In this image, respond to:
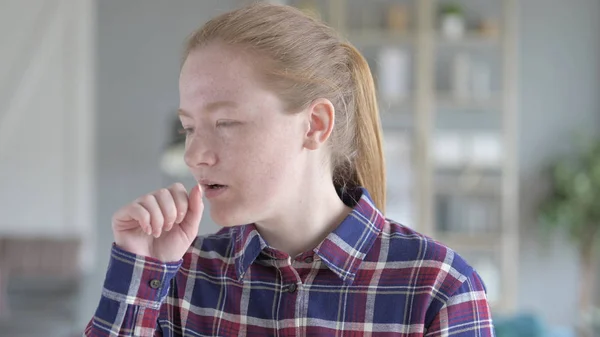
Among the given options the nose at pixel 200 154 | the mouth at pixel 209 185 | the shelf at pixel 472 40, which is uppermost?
the shelf at pixel 472 40

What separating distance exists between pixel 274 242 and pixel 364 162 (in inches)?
7.9

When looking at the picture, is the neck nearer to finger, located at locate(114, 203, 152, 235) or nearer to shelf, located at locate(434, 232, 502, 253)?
finger, located at locate(114, 203, 152, 235)

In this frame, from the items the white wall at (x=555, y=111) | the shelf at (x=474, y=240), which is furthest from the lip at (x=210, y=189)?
the white wall at (x=555, y=111)

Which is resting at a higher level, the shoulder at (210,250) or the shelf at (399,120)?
the shelf at (399,120)

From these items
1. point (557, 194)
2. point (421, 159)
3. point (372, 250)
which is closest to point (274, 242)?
point (372, 250)

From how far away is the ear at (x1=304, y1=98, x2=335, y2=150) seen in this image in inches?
49.0

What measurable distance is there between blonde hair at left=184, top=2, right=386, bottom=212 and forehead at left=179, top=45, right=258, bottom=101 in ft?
0.06

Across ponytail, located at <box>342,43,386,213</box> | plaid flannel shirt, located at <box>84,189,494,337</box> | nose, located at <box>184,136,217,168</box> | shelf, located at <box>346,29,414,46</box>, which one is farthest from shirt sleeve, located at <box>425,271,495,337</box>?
shelf, located at <box>346,29,414,46</box>

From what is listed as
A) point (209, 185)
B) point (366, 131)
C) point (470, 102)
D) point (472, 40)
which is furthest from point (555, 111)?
point (209, 185)

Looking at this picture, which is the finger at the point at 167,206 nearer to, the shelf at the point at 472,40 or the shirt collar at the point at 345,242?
the shirt collar at the point at 345,242

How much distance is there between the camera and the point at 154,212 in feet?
3.84

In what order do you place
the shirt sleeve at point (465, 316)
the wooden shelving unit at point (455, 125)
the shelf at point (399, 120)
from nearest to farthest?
the shirt sleeve at point (465, 316)
the wooden shelving unit at point (455, 125)
the shelf at point (399, 120)

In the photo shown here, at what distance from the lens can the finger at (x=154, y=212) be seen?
1170 millimetres

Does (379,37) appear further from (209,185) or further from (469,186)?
(209,185)
